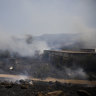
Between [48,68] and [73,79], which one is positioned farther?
[48,68]

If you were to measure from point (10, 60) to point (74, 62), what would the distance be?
34.4 ft

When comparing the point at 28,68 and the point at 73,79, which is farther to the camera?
the point at 28,68

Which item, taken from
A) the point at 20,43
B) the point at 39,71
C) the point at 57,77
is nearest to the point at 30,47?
the point at 20,43

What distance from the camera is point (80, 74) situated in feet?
50.0

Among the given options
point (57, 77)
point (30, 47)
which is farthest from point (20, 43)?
point (57, 77)

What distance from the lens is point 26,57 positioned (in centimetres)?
2195

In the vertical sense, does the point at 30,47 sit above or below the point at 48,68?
above

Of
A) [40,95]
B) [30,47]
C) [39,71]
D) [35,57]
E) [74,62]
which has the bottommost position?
[40,95]

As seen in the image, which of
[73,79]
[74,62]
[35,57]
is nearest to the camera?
[73,79]

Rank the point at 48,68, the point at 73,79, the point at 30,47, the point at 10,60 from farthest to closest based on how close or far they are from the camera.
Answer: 1. the point at 30,47
2. the point at 10,60
3. the point at 48,68
4. the point at 73,79

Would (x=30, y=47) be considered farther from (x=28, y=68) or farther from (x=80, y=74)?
(x=80, y=74)

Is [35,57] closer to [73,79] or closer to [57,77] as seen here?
[57,77]

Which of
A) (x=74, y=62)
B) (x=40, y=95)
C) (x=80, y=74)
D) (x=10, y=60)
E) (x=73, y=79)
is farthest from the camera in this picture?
(x=10, y=60)

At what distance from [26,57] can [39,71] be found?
714 centimetres
